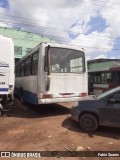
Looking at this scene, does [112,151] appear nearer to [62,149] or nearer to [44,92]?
[62,149]

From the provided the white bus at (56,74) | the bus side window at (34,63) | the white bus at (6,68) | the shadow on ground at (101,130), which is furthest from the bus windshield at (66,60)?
the shadow on ground at (101,130)

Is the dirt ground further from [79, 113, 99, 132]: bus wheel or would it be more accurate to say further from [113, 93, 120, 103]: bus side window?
[113, 93, 120, 103]: bus side window

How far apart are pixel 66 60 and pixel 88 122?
172 inches

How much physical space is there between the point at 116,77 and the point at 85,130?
476 inches

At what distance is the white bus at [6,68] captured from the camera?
1179 cm

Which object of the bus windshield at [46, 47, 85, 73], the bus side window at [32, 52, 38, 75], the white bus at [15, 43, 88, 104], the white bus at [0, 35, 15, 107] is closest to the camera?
the white bus at [0, 35, 15, 107]

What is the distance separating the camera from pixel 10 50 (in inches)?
470

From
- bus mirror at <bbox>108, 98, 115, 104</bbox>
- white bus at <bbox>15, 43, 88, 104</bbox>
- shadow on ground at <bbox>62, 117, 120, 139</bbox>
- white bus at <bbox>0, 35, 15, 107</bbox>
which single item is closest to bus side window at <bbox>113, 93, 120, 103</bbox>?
bus mirror at <bbox>108, 98, 115, 104</bbox>

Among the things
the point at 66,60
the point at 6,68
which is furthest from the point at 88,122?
the point at 6,68

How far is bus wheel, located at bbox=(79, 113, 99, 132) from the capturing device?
8820 millimetres

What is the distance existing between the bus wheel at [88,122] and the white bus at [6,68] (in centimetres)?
435

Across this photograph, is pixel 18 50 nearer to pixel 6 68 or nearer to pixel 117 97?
pixel 6 68

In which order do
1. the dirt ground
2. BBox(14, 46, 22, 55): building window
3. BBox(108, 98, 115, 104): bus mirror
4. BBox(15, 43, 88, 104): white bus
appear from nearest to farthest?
the dirt ground < BBox(108, 98, 115, 104): bus mirror < BBox(15, 43, 88, 104): white bus < BBox(14, 46, 22, 55): building window

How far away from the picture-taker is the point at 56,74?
40.2 ft
